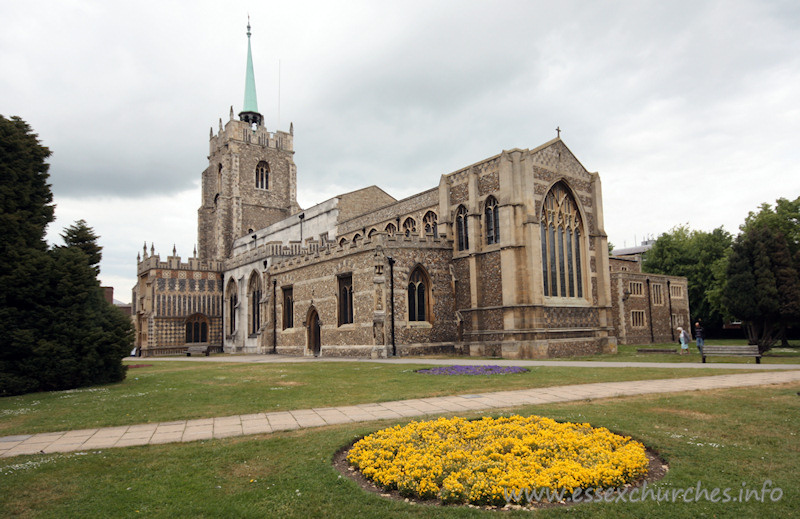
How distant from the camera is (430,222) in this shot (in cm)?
3250

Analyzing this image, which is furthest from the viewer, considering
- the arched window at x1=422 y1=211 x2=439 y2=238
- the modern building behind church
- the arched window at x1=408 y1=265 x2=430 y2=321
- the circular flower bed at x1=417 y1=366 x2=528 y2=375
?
the arched window at x1=422 y1=211 x2=439 y2=238

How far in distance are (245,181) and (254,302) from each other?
71.4 feet

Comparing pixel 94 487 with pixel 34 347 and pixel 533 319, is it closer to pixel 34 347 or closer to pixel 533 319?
pixel 34 347

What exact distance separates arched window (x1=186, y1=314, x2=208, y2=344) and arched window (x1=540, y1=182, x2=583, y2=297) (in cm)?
3314

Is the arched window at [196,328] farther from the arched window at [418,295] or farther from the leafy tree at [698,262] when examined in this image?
the leafy tree at [698,262]

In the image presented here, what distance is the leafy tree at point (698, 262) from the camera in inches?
2062

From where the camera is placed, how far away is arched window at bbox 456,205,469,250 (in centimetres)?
2955

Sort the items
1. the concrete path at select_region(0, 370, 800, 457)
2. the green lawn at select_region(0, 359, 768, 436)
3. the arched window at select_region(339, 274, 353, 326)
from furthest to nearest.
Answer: the arched window at select_region(339, 274, 353, 326), the green lawn at select_region(0, 359, 768, 436), the concrete path at select_region(0, 370, 800, 457)

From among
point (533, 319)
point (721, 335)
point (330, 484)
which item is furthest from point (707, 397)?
point (721, 335)

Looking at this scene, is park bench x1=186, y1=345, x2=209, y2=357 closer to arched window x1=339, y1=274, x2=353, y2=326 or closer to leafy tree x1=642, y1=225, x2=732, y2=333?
arched window x1=339, y1=274, x2=353, y2=326

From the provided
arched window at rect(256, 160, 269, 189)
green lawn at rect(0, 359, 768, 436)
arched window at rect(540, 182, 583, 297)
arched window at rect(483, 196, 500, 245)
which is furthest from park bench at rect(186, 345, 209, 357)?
arched window at rect(540, 182, 583, 297)

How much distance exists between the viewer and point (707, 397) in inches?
402

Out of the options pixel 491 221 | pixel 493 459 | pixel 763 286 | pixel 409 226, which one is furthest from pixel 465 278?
pixel 493 459

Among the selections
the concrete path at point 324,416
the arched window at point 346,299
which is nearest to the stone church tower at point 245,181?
the arched window at point 346,299
